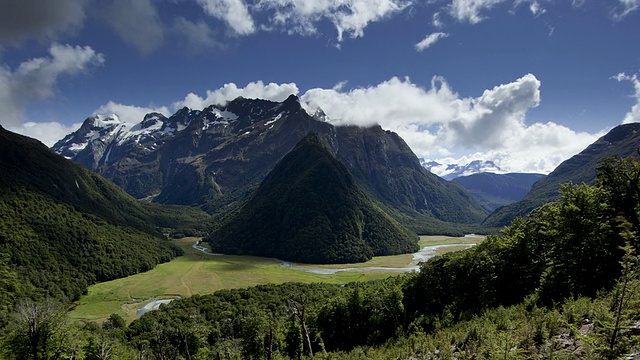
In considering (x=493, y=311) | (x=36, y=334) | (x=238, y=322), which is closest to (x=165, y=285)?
(x=238, y=322)

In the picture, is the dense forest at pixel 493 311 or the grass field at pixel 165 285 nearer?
the dense forest at pixel 493 311

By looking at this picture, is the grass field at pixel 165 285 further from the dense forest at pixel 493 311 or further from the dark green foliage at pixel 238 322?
the dense forest at pixel 493 311

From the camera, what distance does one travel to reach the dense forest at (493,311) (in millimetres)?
21844

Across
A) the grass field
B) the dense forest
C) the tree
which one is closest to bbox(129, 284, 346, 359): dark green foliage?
the dense forest

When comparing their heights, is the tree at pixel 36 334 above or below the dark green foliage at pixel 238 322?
above

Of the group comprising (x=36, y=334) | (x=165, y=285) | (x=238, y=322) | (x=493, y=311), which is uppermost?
(x=36, y=334)

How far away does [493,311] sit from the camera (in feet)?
140

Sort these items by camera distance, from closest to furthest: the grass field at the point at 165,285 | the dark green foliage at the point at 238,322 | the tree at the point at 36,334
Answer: the tree at the point at 36,334, the dark green foliage at the point at 238,322, the grass field at the point at 165,285

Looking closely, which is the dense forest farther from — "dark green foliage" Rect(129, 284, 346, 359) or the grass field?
the grass field

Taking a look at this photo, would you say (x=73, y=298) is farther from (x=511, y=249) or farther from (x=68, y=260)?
(x=511, y=249)

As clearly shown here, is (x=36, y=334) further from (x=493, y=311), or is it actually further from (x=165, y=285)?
(x=165, y=285)

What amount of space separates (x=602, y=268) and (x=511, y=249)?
1845 cm

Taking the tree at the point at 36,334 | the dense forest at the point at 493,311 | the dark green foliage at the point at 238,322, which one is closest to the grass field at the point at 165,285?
the dark green foliage at the point at 238,322

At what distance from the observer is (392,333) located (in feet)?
221
